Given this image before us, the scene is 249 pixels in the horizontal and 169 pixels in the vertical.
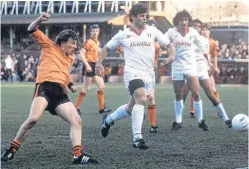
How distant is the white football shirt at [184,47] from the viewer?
12.7m

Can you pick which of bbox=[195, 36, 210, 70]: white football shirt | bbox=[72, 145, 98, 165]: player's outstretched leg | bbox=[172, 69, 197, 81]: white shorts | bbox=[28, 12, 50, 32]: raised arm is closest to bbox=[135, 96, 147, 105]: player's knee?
bbox=[72, 145, 98, 165]: player's outstretched leg

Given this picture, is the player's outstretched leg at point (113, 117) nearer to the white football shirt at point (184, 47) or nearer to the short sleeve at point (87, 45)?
the white football shirt at point (184, 47)

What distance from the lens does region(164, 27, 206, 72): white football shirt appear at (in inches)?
499

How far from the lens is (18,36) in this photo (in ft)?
190

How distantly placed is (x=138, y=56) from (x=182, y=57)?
2561 mm

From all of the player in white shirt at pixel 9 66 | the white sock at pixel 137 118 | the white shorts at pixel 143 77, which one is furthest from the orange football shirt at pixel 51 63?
the player in white shirt at pixel 9 66

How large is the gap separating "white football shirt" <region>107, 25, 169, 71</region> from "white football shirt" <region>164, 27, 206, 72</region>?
7.40 ft

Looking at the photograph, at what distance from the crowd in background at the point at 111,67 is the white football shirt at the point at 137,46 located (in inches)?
1047

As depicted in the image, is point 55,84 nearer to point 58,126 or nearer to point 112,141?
point 112,141

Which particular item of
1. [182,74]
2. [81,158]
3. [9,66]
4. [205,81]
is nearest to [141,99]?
[81,158]

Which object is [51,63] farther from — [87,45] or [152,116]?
[87,45]

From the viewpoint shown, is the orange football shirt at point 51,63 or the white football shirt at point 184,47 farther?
the white football shirt at point 184,47

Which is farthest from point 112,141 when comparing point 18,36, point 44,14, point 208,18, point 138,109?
point 18,36

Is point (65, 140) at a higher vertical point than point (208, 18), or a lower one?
lower
